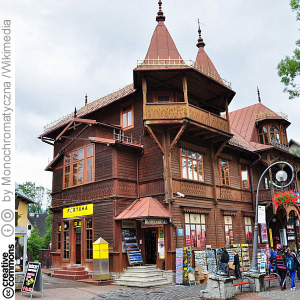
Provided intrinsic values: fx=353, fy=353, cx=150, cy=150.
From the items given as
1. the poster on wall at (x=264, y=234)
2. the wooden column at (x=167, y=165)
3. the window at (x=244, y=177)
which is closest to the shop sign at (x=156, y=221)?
the wooden column at (x=167, y=165)

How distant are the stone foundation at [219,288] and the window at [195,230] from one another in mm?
6088

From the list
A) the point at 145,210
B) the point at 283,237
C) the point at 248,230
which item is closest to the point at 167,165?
the point at 145,210

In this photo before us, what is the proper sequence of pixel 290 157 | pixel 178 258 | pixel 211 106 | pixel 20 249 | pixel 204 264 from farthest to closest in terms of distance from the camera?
pixel 290 157 → pixel 211 106 → pixel 204 264 → pixel 178 258 → pixel 20 249

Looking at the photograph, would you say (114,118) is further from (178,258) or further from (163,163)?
(178,258)

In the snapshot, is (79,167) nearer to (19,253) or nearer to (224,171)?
(19,253)

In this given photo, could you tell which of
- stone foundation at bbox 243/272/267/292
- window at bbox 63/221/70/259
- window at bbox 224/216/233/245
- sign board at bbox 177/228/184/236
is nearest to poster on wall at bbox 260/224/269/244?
window at bbox 224/216/233/245

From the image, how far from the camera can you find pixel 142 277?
16734 millimetres

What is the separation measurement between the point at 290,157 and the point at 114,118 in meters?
14.4

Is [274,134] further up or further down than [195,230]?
further up

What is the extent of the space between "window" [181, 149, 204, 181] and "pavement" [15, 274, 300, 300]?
6.31 meters

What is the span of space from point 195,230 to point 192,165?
3.70 metres

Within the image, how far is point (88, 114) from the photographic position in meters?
23.7

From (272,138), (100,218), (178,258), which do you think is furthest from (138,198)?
(272,138)

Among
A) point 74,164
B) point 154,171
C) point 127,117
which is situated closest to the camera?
point 154,171
